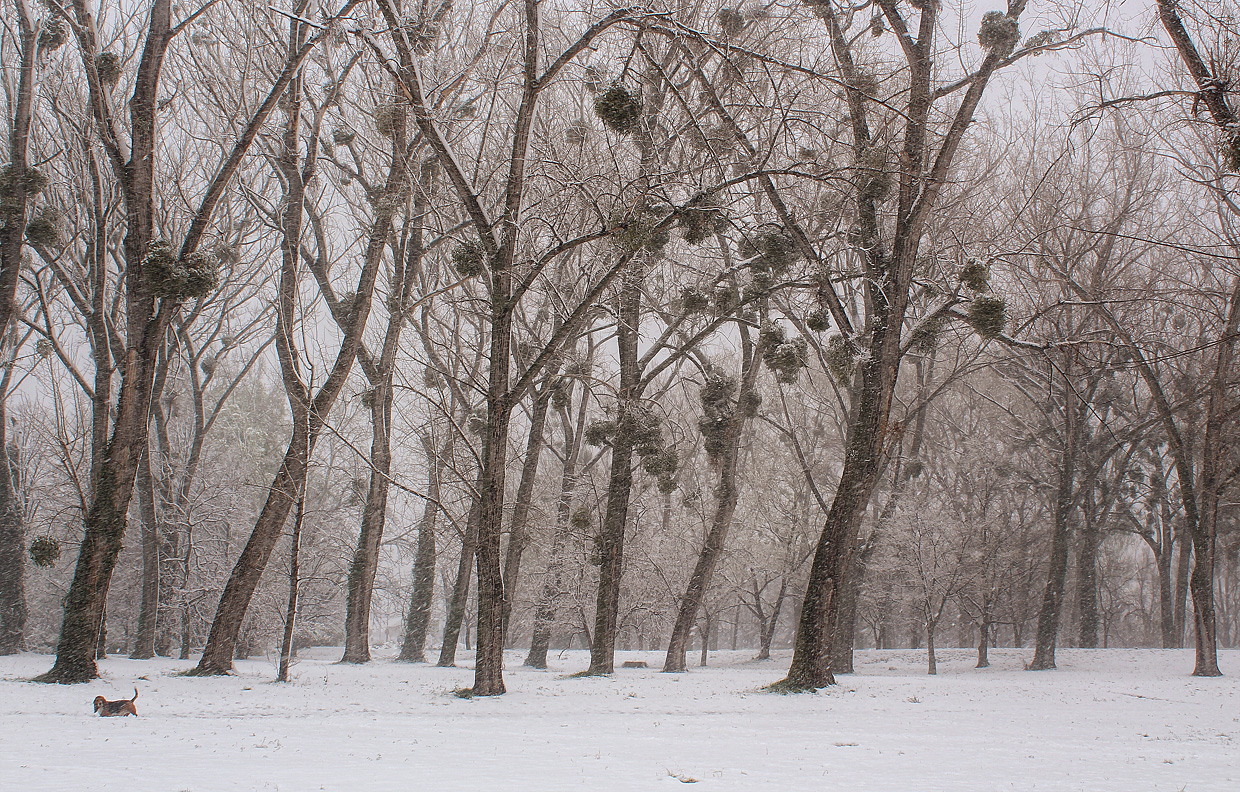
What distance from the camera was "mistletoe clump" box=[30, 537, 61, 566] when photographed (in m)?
9.16

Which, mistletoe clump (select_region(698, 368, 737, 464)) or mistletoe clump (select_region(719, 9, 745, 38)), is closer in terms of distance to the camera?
mistletoe clump (select_region(719, 9, 745, 38))

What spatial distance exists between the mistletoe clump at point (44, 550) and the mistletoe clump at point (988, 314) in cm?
1118

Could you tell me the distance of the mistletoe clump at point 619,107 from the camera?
19.5ft

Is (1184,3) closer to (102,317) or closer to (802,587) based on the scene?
(102,317)

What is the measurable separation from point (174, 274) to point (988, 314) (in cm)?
857

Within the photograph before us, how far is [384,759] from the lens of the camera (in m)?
4.45

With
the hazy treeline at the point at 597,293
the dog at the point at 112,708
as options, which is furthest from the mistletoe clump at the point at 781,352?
the dog at the point at 112,708

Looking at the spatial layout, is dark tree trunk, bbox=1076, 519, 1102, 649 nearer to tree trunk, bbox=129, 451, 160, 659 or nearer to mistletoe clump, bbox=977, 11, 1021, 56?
mistletoe clump, bbox=977, 11, 1021, 56

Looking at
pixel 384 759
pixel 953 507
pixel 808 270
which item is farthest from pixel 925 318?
pixel 953 507

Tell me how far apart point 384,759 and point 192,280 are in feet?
19.6

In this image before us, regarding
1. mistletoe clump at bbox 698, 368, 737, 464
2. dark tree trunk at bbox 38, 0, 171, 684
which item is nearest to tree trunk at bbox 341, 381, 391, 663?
dark tree trunk at bbox 38, 0, 171, 684

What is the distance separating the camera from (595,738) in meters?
5.47

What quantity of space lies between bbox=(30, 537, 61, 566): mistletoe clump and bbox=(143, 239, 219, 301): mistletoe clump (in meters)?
3.74

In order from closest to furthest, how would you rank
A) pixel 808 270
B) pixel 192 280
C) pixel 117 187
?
pixel 192 280, pixel 808 270, pixel 117 187
